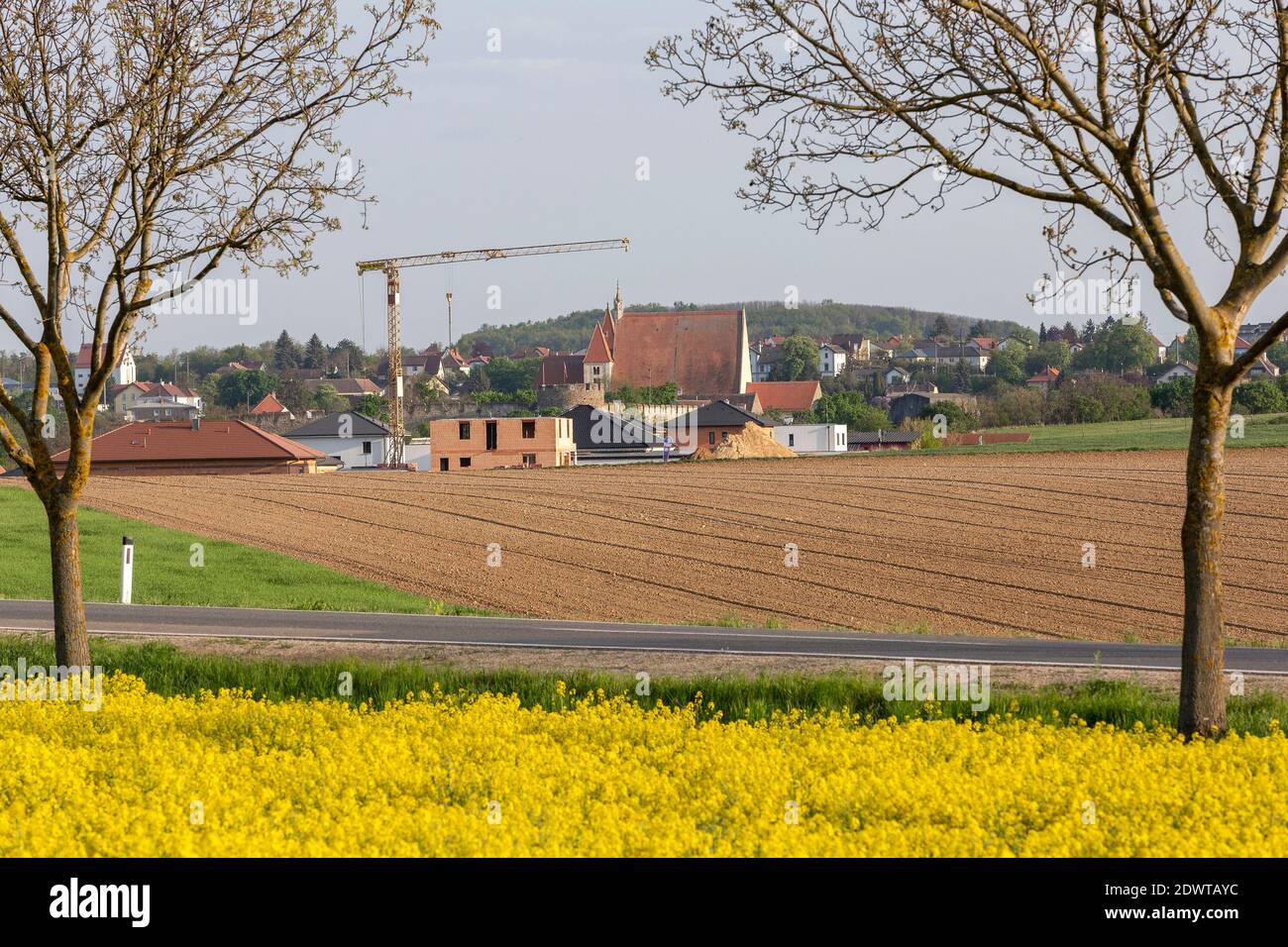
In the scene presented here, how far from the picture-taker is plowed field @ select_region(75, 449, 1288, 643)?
94.8ft

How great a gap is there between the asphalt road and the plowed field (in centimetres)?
523

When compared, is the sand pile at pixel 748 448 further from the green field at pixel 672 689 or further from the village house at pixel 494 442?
→ the green field at pixel 672 689

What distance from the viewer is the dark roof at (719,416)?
345 feet

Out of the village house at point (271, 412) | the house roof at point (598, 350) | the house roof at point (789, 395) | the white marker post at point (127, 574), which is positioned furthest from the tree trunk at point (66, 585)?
the house roof at point (598, 350)

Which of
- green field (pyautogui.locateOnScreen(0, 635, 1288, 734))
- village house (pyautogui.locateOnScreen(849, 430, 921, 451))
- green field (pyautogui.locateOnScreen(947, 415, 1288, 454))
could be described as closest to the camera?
green field (pyautogui.locateOnScreen(0, 635, 1288, 734))

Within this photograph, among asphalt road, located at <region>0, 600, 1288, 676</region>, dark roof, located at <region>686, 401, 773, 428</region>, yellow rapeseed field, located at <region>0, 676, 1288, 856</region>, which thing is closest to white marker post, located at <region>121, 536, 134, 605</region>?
asphalt road, located at <region>0, 600, 1288, 676</region>

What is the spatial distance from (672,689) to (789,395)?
146423 millimetres

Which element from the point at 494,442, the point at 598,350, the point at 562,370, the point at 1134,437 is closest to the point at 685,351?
the point at 598,350

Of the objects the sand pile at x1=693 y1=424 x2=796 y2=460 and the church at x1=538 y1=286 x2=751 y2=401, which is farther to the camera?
the church at x1=538 y1=286 x2=751 y2=401

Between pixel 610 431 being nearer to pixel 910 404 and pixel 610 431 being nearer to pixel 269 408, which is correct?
pixel 910 404

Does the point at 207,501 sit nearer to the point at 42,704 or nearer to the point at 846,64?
the point at 42,704

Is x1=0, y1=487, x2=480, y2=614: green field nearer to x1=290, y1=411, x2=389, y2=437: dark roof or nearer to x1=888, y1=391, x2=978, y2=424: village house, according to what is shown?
x1=290, y1=411, x2=389, y2=437: dark roof

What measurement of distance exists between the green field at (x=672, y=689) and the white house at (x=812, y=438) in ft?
292

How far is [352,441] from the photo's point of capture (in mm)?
113938
